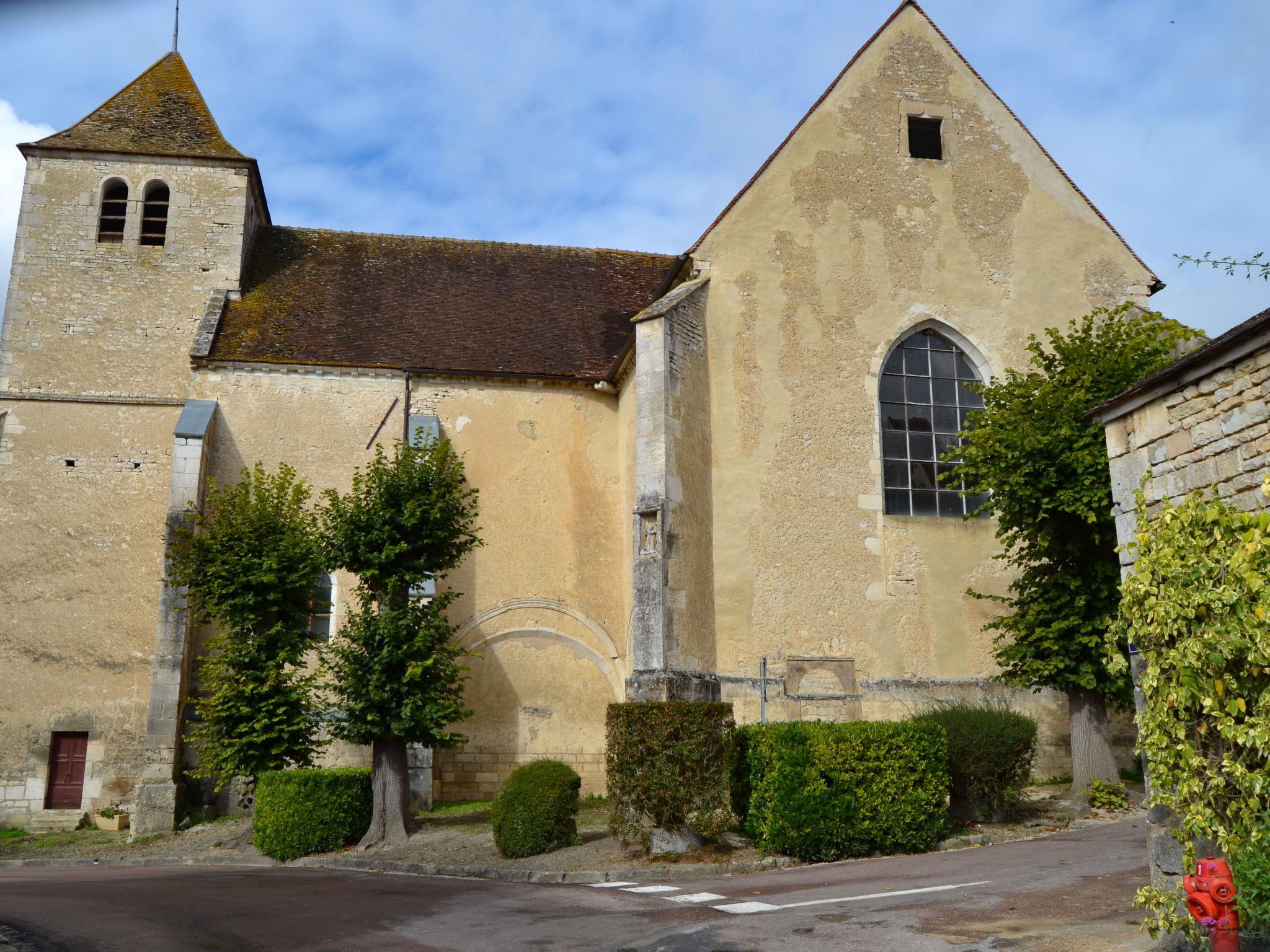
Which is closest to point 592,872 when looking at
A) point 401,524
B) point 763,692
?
point 763,692

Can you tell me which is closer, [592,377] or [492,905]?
[492,905]

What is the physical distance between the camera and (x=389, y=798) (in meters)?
12.1

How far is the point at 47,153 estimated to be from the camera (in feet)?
58.7

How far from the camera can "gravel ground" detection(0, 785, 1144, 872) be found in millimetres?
10133

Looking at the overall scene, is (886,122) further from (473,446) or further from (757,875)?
(757,875)

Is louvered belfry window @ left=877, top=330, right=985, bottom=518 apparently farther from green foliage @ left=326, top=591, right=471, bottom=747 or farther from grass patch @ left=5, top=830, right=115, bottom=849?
grass patch @ left=5, top=830, right=115, bottom=849

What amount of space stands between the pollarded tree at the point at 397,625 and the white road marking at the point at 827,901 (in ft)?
18.3

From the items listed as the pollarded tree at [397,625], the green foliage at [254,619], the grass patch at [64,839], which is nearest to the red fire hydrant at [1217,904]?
the pollarded tree at [397,625]

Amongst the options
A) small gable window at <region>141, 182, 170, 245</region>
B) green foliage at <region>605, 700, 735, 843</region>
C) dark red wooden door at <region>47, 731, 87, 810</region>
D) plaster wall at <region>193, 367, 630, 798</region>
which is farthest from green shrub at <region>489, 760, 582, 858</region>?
small gable window at <region>141, 182, 170, 245</region>

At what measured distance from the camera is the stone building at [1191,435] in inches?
207

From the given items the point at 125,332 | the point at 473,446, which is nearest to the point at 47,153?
the point at 125,332

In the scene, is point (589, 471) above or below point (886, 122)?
below

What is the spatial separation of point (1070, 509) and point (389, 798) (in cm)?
817

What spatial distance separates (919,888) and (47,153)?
1771 cm
